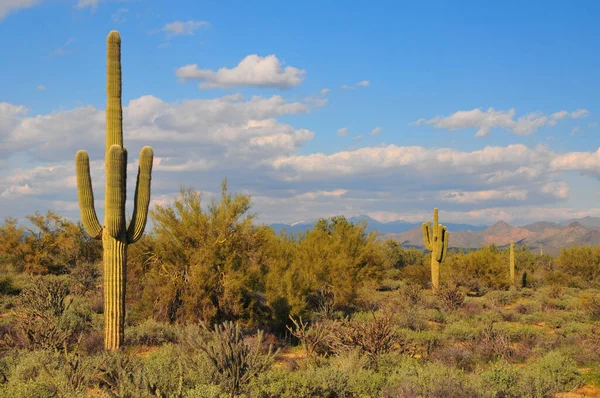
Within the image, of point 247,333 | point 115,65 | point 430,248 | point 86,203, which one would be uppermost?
point 115,65

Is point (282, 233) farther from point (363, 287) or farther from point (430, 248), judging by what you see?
point (430, 248)

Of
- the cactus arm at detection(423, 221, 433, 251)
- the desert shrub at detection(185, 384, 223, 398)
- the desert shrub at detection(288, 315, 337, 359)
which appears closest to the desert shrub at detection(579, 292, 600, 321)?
the cactus arm at detection(423, 221, 433, 251)

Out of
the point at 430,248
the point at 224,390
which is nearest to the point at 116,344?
the point at 224,390

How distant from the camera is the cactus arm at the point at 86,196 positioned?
11773 mm

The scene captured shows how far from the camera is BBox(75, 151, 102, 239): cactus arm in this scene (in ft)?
38.6

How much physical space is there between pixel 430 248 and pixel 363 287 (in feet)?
17.6

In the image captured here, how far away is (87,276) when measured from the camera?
25781 mm

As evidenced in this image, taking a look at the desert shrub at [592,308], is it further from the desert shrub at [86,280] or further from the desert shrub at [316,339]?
the desert shrub at [86,280]

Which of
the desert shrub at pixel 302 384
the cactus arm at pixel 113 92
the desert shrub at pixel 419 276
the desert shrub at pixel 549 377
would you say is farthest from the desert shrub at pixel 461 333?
the desert shrub at pixel 419 276

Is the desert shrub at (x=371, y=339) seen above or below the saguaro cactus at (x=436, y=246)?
below

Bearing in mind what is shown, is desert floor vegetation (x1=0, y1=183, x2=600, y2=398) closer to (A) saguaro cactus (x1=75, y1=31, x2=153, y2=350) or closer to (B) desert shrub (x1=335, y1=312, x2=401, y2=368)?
(B) desert shrub (x1=335, y1=312, x2=401, y2=368)

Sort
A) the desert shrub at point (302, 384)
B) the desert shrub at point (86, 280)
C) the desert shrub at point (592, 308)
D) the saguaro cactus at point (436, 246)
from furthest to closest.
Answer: the saguaro cactus at point (436, 246) → the desert shrub at point (86, 280) → the desert shrub at point (592, 308) → the desert shrub at point (302, 384)

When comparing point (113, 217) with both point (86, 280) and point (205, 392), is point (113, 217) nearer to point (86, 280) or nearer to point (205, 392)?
point (205, 392)

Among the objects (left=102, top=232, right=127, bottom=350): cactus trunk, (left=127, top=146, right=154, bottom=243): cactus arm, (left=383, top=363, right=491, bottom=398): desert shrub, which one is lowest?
(left=383, top=363, right=491, bottom=398): desert shrub
